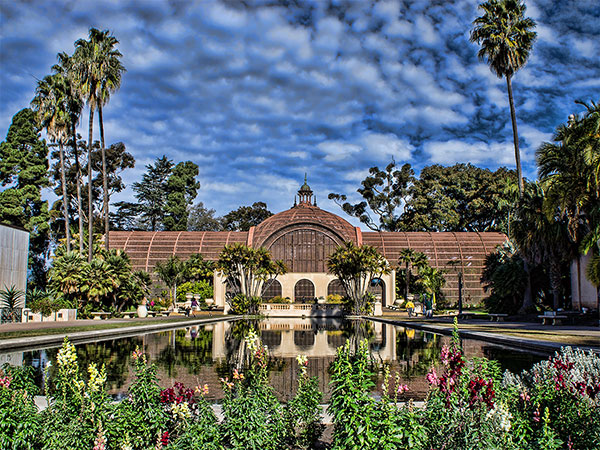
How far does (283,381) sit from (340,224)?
162 ft

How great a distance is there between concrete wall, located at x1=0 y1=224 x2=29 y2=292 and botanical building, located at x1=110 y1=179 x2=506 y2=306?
23.1 m

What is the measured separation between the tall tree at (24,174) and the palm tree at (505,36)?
44653 mm

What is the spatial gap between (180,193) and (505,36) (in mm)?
56987

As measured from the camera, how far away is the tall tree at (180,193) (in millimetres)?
79312

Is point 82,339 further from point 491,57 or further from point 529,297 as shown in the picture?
point 491,57

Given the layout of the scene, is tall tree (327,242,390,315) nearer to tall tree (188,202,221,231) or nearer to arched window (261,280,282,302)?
arched window (261,280,282,302)

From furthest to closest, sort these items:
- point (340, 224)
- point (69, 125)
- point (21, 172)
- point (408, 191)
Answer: point (408, 191) < point (340, 224) < point (21, 172) < point (69, 125)

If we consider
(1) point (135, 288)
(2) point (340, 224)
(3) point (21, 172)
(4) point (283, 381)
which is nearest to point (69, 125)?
(1) point (135, 288)

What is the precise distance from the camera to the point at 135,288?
3638 cm

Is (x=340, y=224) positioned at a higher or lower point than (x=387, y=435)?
higher

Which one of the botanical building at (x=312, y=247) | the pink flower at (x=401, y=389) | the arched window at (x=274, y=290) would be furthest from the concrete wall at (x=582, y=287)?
the pink flower at (x=401, y=389)

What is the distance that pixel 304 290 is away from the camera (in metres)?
56.1

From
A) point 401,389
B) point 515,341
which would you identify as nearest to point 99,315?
point 515,341

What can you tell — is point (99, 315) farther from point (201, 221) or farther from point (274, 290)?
point (201, 221)
